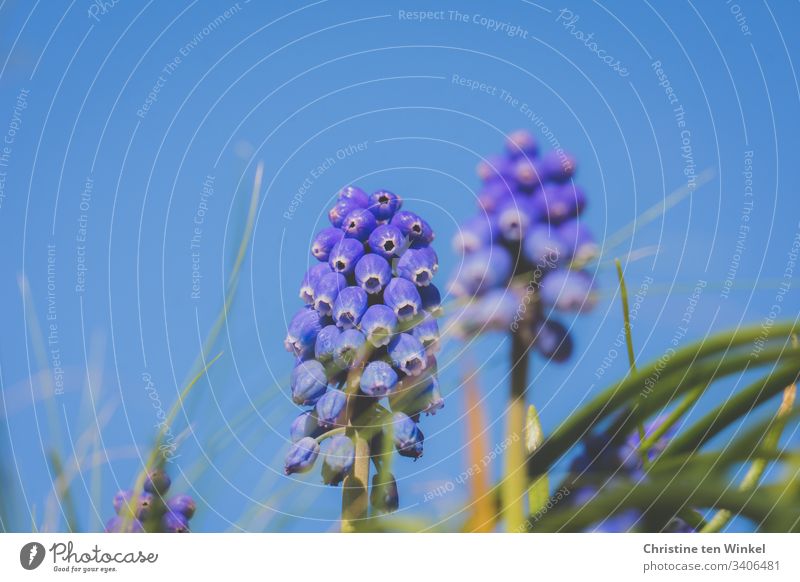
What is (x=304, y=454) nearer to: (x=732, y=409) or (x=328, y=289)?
(x=328, y=289)

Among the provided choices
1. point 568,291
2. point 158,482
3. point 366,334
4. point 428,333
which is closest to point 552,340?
point 568,291

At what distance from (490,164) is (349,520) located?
0.75m

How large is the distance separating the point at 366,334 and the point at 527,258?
32cm

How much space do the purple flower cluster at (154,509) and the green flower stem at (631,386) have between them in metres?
0.69

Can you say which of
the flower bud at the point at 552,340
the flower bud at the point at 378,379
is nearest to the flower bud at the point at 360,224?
the flower bud at the point at 378,379

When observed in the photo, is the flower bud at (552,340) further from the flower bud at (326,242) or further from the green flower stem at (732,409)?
the flower bud at (326,242)

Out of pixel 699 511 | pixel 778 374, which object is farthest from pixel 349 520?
pixel 778 374

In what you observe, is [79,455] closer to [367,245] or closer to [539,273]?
[367,245]

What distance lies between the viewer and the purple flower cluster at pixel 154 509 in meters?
1.56

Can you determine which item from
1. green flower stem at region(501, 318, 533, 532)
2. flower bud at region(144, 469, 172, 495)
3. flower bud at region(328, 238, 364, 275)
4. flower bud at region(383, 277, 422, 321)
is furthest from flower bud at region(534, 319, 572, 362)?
flower bud at region(144, 469, 172, 495)

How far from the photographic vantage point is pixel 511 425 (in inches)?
53.5

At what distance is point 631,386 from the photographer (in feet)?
4.14

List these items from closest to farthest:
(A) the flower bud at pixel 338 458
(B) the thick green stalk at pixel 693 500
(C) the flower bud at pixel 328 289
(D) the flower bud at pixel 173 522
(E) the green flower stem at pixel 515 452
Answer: (B) the thick green stalk at pixel 693 500 < (E) the green flower stem at pixel 515 452 < (A) the flower bud at pixel 338 458 < (C) the flower bud at pixel 328 289 < (D) the flower bud at pixel 173 522

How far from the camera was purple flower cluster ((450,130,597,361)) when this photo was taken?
4.93 feet
